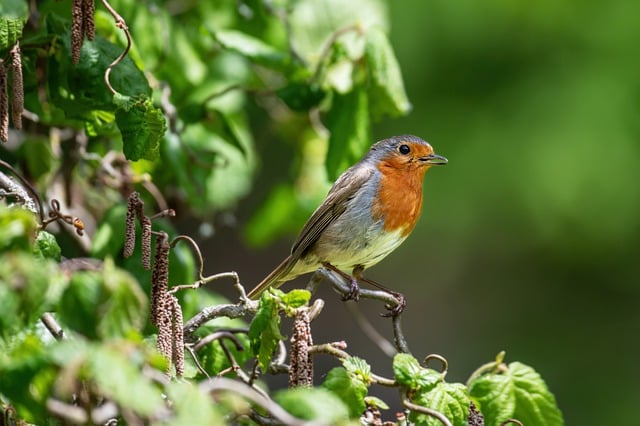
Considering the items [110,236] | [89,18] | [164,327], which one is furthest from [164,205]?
[164,327]

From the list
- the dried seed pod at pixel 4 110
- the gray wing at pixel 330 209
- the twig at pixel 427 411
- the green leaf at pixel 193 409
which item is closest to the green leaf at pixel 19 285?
the green leaf at pixel 193 409

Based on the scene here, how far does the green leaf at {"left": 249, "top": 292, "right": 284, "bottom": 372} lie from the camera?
2371mm

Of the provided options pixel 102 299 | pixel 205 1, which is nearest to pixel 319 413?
pixel 102 299

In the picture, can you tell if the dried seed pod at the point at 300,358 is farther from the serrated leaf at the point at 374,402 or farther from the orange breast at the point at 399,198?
the orange breast at the point at 399,198

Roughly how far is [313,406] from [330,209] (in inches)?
Answer: 101

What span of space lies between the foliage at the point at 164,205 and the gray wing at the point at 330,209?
0.28 meters

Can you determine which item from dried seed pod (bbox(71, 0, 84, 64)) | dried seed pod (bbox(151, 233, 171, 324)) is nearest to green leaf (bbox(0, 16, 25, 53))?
dried seed pod (bbox(71, 0, 84, 64))

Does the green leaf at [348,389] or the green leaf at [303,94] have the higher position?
the green leaf at [303,94]

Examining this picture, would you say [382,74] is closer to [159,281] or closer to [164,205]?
[164,205]

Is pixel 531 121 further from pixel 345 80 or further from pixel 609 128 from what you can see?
pixel 345 80

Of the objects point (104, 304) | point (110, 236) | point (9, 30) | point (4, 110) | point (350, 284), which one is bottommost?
point (350, 284)

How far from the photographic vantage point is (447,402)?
2459 millimetres

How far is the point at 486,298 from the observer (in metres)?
9.59

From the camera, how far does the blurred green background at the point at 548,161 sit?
22.6ft
